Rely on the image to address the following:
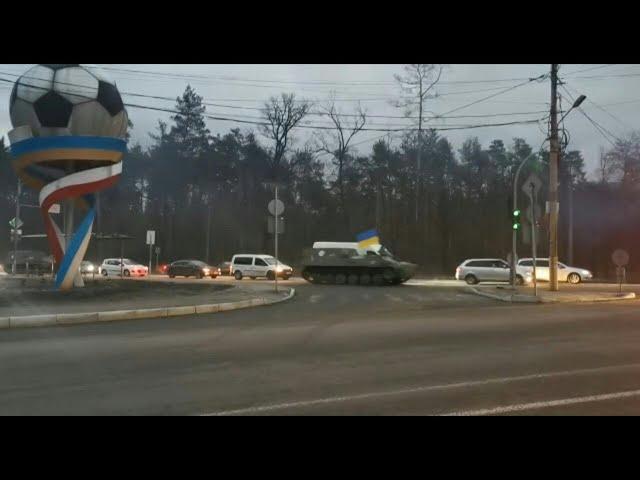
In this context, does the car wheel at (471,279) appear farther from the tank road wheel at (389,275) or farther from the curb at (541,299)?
the curb at (541,299)

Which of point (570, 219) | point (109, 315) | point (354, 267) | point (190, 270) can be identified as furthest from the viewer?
point (570, 219)

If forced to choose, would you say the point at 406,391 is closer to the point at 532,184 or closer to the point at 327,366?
the point at 327,366

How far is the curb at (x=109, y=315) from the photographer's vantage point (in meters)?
12.9

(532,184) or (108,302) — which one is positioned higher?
(532,184)

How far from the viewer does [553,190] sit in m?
24.8

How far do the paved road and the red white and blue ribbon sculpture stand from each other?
832cm

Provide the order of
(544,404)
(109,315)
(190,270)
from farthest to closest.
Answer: (190,270), (109,315), (544,404)

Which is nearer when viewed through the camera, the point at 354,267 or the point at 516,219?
the point at 516,219

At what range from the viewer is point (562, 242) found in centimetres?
4950

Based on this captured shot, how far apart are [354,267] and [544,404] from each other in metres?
24.5

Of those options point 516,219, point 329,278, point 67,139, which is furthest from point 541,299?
point 67,139

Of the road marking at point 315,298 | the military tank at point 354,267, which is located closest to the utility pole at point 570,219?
the military tank at point 354,267

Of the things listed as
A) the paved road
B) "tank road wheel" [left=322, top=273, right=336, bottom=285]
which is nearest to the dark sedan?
"tank road wheel" [left=322, top=273, right=336, bottom=285]
